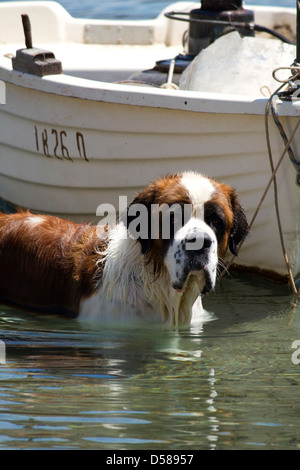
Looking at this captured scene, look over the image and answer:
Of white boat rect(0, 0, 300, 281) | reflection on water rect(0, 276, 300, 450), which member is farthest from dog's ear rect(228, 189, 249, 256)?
white boat rect(0, 0, 300, 281)

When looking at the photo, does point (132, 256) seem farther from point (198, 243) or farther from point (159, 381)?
point (159, 381)

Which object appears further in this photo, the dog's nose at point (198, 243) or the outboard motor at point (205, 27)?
the outboard motor at point (205, 27)

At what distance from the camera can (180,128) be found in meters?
5.44

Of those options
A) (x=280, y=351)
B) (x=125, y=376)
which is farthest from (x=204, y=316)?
(x=125, y=376)

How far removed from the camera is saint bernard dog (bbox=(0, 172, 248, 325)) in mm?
4320

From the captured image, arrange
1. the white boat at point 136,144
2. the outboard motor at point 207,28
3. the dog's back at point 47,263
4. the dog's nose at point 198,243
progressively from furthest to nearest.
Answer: the outboard motor at point 207,28 < the white boat at point 136,144 < the dog's back at point 47,263 < the dog's nose at point 198,243

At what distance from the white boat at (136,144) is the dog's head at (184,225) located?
2.69 ft

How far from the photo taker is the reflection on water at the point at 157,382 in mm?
3455

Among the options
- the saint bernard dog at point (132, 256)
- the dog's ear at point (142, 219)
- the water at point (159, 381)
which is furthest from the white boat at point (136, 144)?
the dog's ear at point (142, 219)

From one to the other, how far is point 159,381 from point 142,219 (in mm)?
917

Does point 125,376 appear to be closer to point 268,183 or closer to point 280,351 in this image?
point 280,351

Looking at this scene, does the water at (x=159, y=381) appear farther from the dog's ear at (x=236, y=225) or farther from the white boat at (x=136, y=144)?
the white boat at (x=136, y=144)
